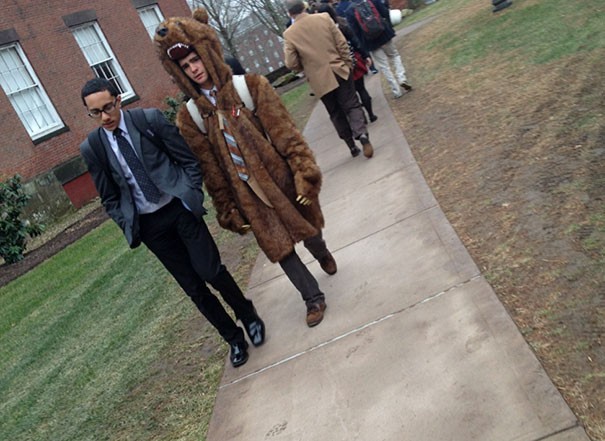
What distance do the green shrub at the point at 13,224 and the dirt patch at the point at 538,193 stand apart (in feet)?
27.6

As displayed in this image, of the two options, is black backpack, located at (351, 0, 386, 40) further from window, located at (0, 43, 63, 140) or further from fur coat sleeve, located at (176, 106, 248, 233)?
window, located at (0, 43, 63, 140)

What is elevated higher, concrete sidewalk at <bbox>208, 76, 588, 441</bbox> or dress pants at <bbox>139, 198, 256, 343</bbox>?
dress pants at <bbox>139, 198, 256, 343</bbox>

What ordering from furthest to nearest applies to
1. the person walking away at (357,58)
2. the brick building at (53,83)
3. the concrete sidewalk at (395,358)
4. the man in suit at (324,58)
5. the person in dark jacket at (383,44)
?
1. the brick building at (53,83)
2. the person in dark jacket at (383,44)
3. the person walking away at (357,58)
4. the man in suit at (324,58)
5. the concrete sidewalk at (395,358)

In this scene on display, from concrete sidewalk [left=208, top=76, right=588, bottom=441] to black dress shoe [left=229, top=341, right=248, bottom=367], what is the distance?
0.05 metres

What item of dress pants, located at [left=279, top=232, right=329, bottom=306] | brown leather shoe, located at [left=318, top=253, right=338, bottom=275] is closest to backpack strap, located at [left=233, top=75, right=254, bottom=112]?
dress pants, located at [left=279, top=232, right=329, bottom=306]

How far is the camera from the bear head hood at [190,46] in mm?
3475

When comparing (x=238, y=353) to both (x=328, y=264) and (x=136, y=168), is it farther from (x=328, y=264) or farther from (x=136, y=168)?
(x=136, y=168)

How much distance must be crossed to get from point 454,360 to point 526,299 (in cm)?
53

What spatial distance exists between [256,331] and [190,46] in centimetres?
185

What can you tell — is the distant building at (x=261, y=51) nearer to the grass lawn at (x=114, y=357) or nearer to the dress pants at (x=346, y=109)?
the dress pants at (x=346, y=109)

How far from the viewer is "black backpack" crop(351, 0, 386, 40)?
8688 mm

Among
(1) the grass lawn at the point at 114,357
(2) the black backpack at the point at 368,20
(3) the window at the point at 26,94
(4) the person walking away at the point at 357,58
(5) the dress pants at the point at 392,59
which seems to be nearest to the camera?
(1) the grass lawn at the point at 114,357

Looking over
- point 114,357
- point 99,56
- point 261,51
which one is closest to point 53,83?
point 99,56

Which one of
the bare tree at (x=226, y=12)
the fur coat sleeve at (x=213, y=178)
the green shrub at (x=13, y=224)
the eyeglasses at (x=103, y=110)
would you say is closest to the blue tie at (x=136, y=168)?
the eyeglasses at (x=103, y=110)
